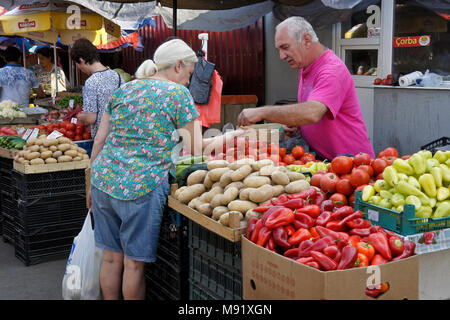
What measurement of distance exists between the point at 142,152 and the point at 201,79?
155 inches

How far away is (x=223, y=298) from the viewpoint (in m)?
3.17

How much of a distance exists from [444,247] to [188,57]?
6.51ft

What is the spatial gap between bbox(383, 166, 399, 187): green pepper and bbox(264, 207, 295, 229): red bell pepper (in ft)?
2.04

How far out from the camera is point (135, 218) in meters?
3.53

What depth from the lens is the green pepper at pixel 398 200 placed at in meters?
2.85

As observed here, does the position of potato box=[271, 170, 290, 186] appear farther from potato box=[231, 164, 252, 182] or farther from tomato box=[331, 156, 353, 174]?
tomato box=[331, 156, 353, 174]

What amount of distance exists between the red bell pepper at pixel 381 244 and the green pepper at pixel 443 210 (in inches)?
16.2

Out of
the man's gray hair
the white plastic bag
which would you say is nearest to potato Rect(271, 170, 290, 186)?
the man's gray hair

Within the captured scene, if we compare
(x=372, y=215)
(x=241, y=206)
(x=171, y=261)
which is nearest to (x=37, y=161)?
(x=171, y=261)

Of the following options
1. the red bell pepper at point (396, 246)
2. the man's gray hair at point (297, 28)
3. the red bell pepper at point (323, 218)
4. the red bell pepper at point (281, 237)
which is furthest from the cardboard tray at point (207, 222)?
the man's gray hair at point (297, 28)

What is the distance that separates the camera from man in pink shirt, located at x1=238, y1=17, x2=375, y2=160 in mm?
4023

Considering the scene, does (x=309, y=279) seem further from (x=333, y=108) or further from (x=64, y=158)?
(x=64, y=158)
